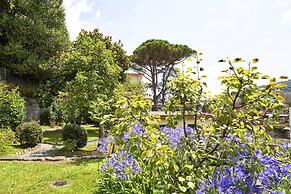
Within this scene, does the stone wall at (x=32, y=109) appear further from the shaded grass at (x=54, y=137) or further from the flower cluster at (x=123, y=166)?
the flower cluster at (x=123, y=166)

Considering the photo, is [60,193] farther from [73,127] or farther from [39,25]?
[39,25]

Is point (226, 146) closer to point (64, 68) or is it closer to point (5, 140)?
point (5, 140)

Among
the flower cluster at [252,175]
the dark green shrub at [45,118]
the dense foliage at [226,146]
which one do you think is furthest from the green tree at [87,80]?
the dark green shrub at [45,118]

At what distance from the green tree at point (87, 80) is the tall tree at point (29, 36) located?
9.77 m

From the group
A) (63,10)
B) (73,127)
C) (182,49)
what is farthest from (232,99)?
(182,49)

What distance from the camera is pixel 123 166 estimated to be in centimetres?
504

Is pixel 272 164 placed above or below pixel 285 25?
below

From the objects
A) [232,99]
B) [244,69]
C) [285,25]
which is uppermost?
[285,25]

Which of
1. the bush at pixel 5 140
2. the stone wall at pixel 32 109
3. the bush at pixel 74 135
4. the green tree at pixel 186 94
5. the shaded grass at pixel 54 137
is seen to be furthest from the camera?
the stone wall at pixel 32 109

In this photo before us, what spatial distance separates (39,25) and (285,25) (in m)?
18.3

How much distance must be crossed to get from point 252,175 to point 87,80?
9.81 metres

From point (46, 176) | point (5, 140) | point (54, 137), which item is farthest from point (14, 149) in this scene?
point (46, 176)

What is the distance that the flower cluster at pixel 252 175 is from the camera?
242 centimetres

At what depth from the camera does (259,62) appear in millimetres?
2451
